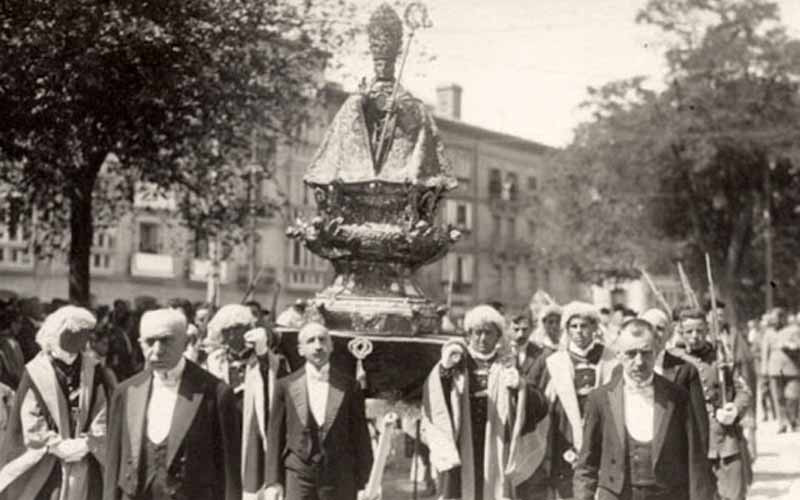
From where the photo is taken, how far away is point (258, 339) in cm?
897

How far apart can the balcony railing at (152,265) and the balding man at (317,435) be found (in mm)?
36322

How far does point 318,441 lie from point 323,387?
1.13ft

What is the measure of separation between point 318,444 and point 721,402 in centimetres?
374

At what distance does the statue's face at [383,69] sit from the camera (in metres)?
12.0

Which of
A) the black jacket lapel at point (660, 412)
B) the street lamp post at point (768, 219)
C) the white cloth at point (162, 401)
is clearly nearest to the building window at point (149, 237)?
the street lamp post at point (768, 219)

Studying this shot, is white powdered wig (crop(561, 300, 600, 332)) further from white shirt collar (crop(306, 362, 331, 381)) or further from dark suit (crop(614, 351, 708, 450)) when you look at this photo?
white shirt collar (crop(306, 362, 331, 381))

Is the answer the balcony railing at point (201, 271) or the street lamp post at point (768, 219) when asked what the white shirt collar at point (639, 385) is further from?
the balcony railing at point (201, 271)

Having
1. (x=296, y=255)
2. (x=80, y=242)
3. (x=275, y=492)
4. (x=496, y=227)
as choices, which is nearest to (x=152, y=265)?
(x=296, y=255)

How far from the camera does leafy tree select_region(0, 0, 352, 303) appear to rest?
1616cm

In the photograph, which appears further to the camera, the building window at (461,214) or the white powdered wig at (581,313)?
the building window at (461,214)

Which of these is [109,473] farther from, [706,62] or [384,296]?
[706,62]

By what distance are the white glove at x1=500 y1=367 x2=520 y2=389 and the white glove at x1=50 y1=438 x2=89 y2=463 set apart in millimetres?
2881

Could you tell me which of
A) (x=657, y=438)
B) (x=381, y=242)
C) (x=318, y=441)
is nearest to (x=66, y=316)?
(x=318, y=441)

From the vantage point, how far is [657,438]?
6656 mm
